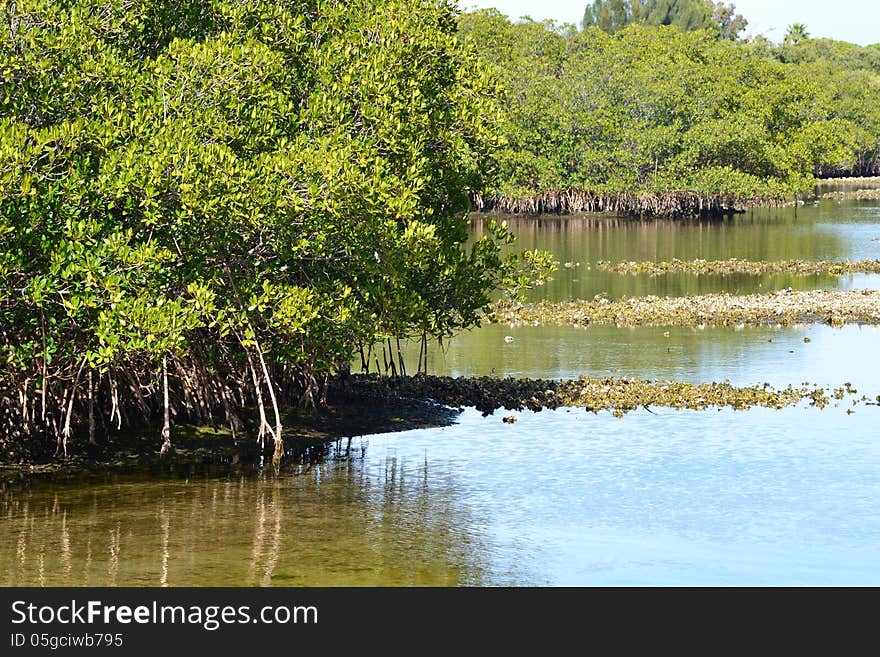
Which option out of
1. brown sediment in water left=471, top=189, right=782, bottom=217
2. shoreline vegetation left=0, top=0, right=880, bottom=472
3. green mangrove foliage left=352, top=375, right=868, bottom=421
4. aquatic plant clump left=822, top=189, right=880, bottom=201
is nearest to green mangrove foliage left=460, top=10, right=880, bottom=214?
brown sediment in water left=471, top=189, right=782, bottom=217

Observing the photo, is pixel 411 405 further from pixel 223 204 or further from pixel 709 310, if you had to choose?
pixel 709 310

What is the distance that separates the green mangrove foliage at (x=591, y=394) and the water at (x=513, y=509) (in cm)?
58

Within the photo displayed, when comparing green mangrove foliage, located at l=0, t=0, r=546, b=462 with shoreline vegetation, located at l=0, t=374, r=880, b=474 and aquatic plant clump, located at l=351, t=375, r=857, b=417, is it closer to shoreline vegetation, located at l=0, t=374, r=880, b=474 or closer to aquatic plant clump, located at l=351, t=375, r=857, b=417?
shoreline vegetation, located at l=0, t=374, r=880, b=474

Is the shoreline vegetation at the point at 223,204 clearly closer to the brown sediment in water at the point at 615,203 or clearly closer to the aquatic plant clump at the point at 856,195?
the brown sediment in water at the point at 615,203

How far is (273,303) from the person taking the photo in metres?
21.2

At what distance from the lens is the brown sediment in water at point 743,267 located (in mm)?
54250

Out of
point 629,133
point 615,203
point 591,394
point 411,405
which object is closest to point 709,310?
point 591,394

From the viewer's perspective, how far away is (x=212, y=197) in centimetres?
1939

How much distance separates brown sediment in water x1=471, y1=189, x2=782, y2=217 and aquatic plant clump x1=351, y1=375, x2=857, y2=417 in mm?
62937

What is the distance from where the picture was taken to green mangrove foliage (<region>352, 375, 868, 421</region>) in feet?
88.4

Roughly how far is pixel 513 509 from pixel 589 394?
845cm

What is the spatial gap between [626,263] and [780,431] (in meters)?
32.3
